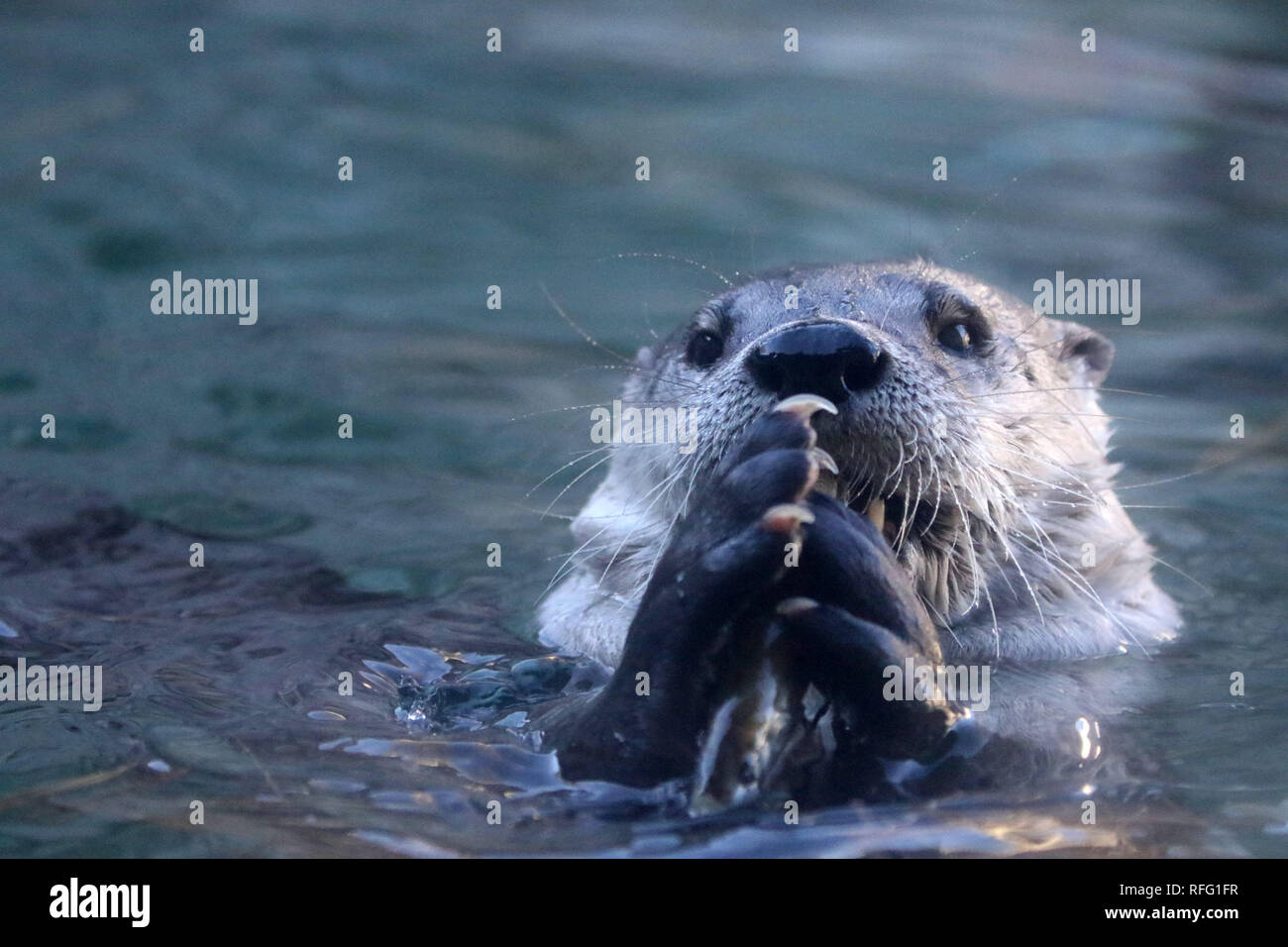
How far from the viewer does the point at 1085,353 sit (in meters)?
4.74

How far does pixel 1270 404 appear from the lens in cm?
703

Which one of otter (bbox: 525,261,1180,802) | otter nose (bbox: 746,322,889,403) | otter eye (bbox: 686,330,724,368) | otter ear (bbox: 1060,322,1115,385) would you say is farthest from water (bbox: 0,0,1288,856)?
otter nose (bbox: 746,322,889,403)

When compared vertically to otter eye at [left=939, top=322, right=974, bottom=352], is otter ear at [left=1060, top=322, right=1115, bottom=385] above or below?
above

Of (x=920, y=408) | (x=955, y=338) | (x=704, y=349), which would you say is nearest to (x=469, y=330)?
(x=704, y=349)

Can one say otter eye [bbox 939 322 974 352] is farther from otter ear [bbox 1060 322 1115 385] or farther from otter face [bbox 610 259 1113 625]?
otter ear [bbox 1060 322 1115 385]

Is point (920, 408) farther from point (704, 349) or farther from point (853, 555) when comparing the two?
point (704, 349)

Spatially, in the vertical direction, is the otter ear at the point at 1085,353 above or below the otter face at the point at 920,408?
above

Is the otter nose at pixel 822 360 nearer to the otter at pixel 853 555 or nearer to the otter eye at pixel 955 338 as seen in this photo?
the otter at pixel 853 555

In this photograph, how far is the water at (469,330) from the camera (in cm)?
335

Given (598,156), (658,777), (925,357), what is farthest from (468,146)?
(658,777)

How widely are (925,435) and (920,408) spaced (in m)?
0.06

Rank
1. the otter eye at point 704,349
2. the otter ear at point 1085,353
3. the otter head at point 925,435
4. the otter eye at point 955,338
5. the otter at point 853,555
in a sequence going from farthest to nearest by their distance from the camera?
the otter ear at point 1085,353
the otter eye at point 704,349
the otter eye at point 955,338
the otter head at point 925,435
the otter at point 853,555

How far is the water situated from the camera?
3.35m

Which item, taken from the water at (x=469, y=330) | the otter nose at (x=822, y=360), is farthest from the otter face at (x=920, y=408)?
the water at (x=469, y=330)
